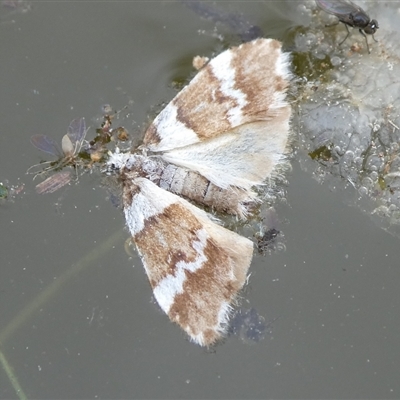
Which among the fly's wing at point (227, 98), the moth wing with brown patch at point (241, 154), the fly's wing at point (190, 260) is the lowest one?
the fly's wing at point (190, 260)

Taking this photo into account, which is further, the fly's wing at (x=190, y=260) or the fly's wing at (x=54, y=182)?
the fly's wing at (x=54, y=182)

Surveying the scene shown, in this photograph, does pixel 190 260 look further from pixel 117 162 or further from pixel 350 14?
pixel 350 14

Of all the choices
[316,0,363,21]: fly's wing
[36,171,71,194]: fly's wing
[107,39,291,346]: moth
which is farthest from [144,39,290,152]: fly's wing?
[36,171,71,194]: fly's wing

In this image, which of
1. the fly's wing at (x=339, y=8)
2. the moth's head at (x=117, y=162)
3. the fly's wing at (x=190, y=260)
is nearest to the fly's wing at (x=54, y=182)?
the moth's head at (x=117, y=162)

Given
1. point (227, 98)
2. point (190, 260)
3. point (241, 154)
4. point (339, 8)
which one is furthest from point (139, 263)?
point (339, 8)

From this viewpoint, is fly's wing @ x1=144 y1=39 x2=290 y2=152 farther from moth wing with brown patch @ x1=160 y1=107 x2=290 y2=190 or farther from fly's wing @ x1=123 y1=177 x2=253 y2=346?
fly's wing @ x1=123 y1=177 x2=253 y2=346

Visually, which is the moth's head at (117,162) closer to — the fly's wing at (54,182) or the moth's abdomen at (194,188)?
the moth's abdomen at (194,188)
